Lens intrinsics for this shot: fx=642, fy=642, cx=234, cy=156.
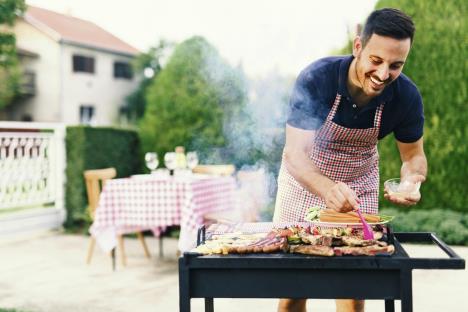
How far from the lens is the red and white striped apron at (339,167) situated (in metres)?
2.84

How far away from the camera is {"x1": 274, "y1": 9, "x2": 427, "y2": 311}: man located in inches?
95.0

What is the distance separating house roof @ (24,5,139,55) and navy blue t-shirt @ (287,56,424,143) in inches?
837

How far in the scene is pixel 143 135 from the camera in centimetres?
947

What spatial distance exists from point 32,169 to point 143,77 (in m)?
20.3

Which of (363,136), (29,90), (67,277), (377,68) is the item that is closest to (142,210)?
(67,277)

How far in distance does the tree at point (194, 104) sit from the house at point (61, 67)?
14.6 m

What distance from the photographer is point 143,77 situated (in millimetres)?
→ 28359

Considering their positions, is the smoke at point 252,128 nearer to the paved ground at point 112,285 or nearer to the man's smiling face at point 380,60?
the paved ground at point 112,285

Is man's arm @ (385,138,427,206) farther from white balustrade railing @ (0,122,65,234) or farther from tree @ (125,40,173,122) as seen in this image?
tree @ (125,40,173,122)

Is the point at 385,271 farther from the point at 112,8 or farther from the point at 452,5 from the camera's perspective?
the point at 452,5

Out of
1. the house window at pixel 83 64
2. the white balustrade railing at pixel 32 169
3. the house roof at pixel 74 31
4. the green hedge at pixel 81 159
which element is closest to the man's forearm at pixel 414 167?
the green hedge at pixel 81 159

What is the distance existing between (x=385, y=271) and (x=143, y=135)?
7602 mm

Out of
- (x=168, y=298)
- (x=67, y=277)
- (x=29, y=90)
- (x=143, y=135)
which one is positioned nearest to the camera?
(x=168, y=298)

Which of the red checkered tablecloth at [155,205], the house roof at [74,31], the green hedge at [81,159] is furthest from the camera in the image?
the house roof at [74,31]
